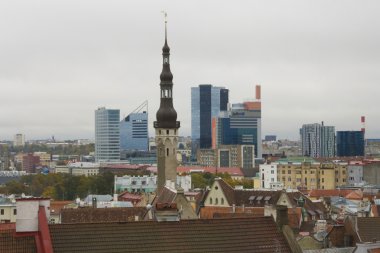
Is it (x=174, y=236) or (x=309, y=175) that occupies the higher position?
(x=174, y=236)

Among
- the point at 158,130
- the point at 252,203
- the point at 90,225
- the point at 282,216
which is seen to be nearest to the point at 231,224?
the point at 282,216

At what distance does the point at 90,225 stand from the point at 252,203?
183 ft

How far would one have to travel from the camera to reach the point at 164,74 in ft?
329

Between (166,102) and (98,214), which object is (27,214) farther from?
(166,102)

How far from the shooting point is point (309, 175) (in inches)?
6201

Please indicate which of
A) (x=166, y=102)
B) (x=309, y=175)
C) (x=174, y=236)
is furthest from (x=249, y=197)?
(x=309, y=175)

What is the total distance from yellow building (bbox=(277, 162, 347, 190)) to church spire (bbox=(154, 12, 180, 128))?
60.9 metres

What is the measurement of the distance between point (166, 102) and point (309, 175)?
63764 millimetres

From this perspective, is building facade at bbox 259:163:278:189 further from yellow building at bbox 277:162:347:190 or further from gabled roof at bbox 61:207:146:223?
gabled roof at bbox 61:207:146:223

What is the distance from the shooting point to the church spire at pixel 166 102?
322ft

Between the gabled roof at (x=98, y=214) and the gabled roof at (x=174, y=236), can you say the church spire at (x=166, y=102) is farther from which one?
the gabled roof at (x=174, y=236)

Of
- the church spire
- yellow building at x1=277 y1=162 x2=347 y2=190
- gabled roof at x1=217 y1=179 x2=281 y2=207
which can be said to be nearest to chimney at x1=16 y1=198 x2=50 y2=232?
gabled roof at x1=217 y1=179 x2=281 y2=207

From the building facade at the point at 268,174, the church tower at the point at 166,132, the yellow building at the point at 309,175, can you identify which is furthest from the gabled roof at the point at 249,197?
the building facade at the point at 268,174

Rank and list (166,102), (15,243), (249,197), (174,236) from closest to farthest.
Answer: (15,243) → (174,236) → (249,197) → (166,102)
